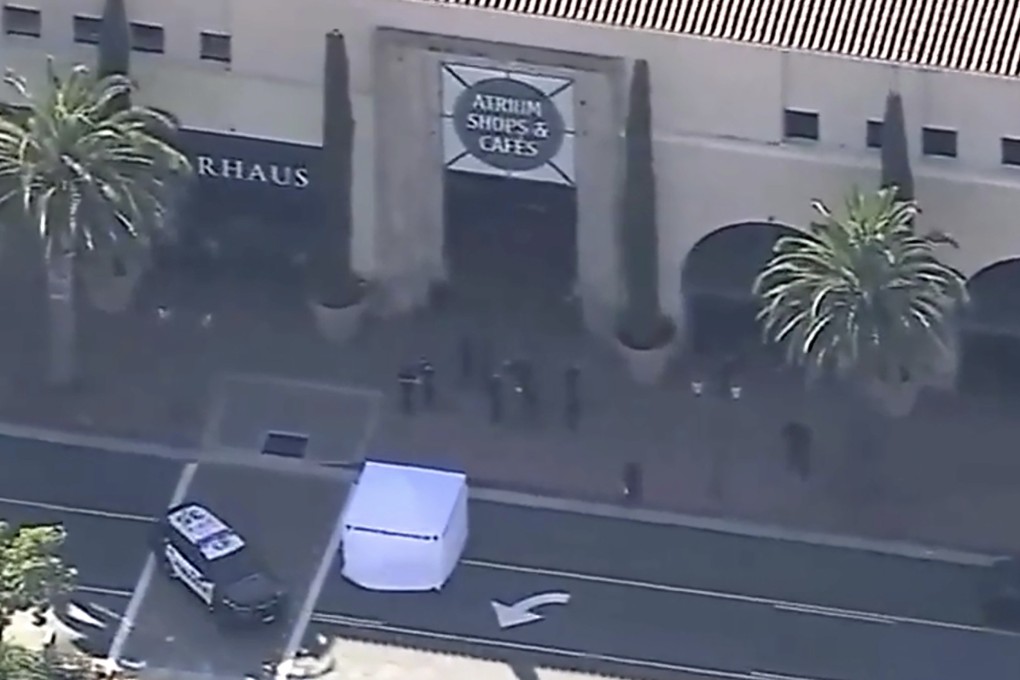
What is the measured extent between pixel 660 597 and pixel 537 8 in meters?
16.0

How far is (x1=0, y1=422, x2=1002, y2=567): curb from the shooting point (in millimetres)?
101625

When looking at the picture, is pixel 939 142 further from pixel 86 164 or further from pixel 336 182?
pixel 86 164

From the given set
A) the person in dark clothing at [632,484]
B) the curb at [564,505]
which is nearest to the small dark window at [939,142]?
the curb at [564,505]

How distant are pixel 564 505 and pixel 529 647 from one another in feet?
19.7

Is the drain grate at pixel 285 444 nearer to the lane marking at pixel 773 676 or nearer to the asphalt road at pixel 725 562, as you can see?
the asphalt road at pixel 725 562

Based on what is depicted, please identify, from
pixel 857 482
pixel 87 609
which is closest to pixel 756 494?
pixel 857 482

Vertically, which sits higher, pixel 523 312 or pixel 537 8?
pixel 537 8

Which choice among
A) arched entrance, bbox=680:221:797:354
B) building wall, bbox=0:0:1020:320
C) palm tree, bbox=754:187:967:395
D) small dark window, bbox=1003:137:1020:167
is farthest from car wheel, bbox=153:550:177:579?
small dark window, bbox=1003:137:1020:167

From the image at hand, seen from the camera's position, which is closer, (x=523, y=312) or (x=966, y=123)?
A: (x=966, y=123)

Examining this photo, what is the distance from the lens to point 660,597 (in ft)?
328

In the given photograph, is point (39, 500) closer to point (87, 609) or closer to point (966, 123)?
point (87, 609)

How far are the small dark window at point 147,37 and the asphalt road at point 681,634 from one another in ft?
55.7

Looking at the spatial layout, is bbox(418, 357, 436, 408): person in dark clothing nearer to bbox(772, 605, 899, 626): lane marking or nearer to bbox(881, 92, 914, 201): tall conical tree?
bbox(772, 605, 899, 626): lane marking

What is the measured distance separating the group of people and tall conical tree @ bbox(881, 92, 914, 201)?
10610 mm
